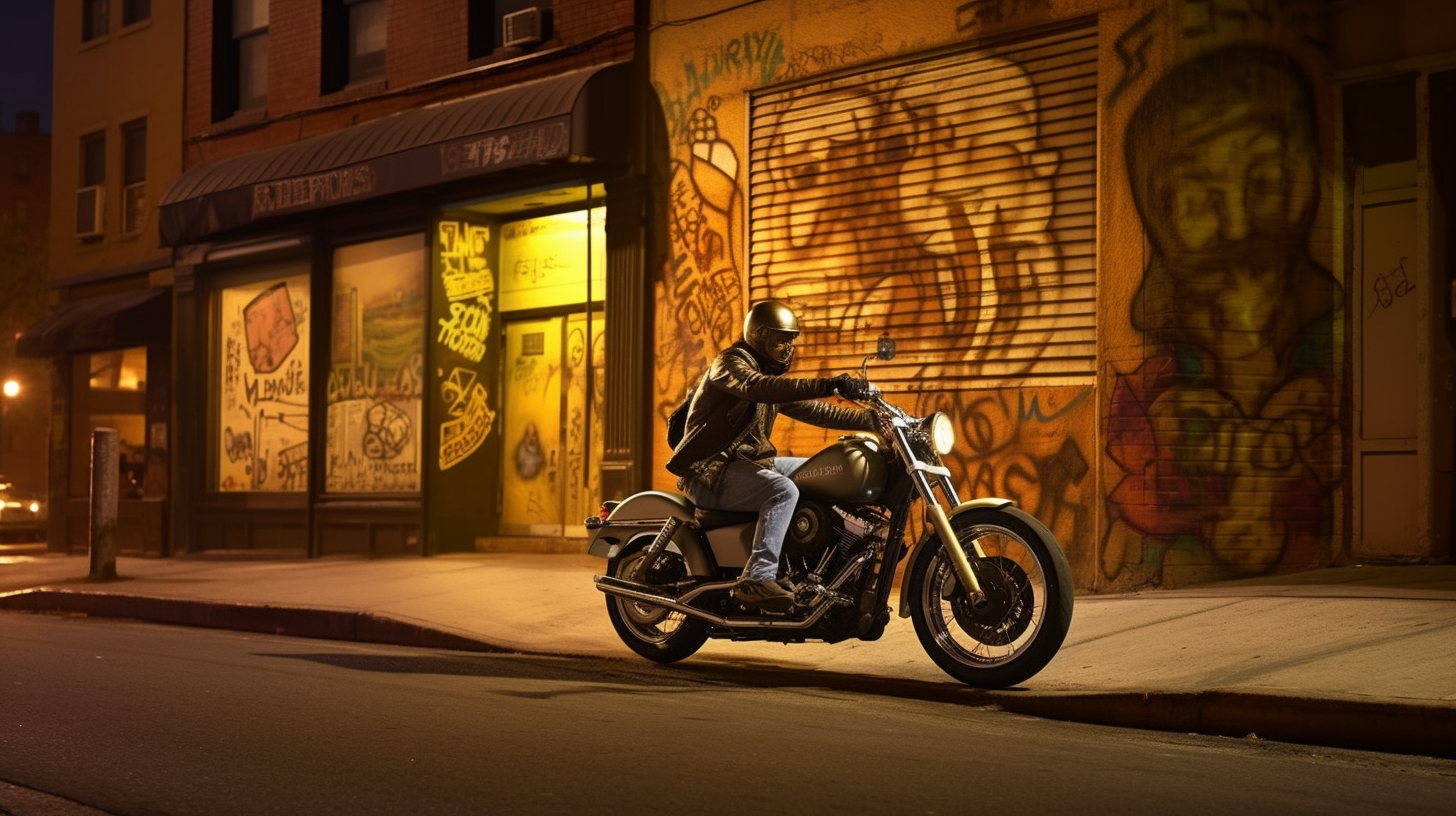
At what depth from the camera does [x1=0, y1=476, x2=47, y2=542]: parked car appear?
29625mm

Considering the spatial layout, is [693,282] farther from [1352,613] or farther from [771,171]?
[1352,613]

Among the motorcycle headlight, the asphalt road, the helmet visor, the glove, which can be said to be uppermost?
the helmet visor

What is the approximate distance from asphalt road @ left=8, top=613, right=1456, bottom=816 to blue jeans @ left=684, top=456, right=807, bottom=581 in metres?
0.62

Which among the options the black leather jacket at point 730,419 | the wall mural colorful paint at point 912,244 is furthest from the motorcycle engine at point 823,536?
the wall mural colorful paint at point 912,244

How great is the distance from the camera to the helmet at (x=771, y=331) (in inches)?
352

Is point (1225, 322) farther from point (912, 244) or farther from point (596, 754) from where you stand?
point (596, 754)

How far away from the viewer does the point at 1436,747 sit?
6785mm

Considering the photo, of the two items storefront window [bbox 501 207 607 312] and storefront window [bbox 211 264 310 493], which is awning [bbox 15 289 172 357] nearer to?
storefront window [bbox 211 264 310 493]

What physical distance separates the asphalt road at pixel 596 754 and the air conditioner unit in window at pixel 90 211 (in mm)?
15138

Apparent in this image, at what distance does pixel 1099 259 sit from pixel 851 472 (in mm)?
4433

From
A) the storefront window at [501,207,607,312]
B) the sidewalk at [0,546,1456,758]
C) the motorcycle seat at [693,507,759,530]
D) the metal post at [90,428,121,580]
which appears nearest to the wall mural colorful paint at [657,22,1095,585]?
the storefront window at [501,207,607,312]

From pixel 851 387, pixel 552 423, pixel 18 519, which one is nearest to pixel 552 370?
pixel 552 423

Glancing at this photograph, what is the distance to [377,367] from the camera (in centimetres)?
1870

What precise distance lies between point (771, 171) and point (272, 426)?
7964 millimetres
